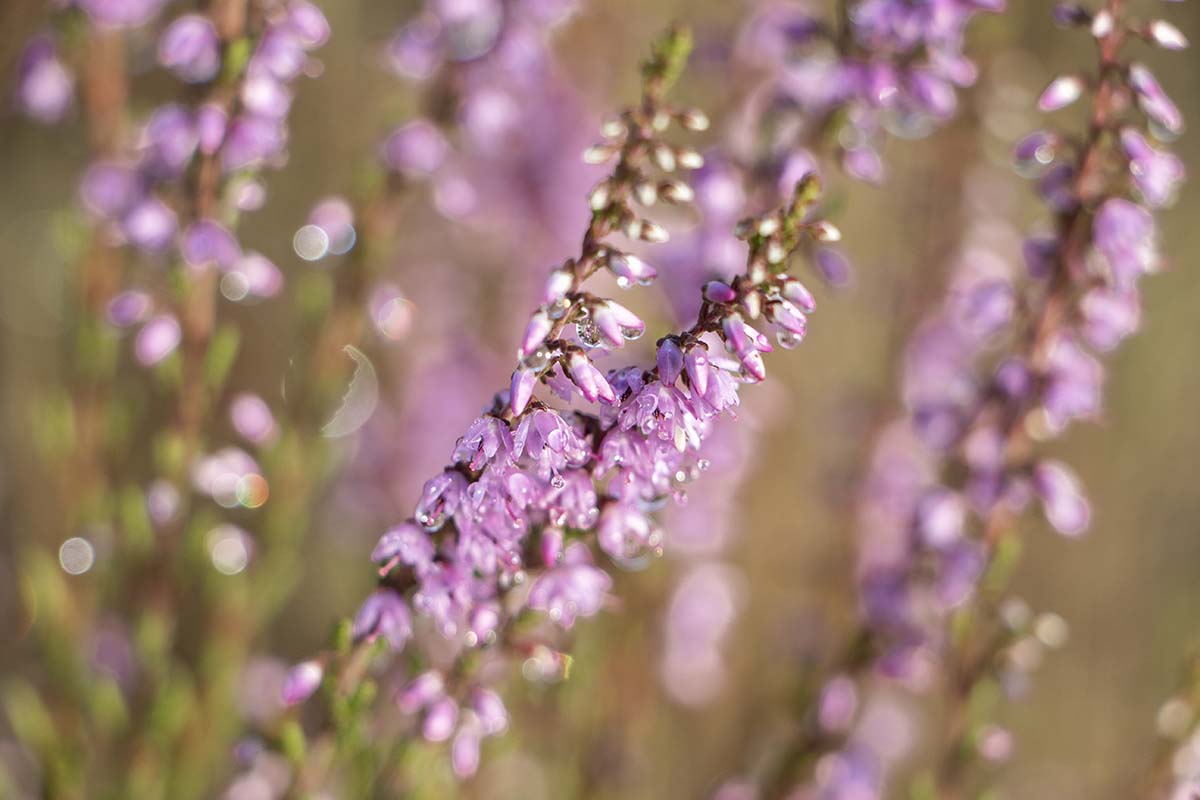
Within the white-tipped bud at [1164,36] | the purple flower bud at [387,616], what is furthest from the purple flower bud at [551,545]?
the white-tipped bud at [1164,36]

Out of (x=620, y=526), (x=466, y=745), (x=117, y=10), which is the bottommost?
(x=466, y=745)

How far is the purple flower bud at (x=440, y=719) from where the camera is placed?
3.00ft

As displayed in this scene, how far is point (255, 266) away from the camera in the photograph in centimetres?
116

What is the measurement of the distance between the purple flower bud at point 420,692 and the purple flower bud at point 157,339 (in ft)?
1.53

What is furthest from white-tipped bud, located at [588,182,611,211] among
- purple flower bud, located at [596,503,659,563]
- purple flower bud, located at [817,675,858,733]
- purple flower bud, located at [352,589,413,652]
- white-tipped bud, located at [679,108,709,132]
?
purple flower bud, located at [817,675,858,733]

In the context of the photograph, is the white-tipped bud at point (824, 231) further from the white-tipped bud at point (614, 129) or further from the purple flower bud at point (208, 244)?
the purple flower bud at point (208, 244)

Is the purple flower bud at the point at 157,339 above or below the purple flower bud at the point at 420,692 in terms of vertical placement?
above

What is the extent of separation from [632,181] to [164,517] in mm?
732

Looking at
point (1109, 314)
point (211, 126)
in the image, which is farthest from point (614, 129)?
point (1109, 314)

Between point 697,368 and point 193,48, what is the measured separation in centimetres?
62

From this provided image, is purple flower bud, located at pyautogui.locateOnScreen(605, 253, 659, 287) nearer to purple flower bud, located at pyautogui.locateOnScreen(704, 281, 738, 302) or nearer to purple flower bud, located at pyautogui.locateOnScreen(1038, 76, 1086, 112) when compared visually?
purple flower bud, located at pyautogui.locateOnScreen(704, 281, 738, 302)

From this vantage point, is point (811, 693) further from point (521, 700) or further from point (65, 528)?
point (65, 528)

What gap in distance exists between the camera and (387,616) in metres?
0.85

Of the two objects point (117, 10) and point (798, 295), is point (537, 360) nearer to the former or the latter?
point (798, 295)
